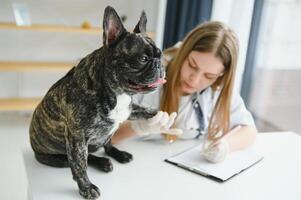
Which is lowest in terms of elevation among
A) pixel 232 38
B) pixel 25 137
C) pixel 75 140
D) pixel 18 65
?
pixel 25 137

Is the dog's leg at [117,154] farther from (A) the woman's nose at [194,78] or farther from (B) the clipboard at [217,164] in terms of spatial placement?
(A) the woman's nose at [194,78]

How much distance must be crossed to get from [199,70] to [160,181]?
0.47m

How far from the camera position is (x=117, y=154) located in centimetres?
125

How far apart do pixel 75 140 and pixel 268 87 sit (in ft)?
5.62

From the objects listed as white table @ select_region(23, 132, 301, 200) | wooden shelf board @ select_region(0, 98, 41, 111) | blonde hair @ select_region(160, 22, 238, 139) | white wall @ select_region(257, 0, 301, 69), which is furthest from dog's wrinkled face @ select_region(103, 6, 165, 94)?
wooden shelf board @ select_region(0, 98, 41, 111)

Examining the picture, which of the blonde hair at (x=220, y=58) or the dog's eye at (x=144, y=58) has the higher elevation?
the dog's eye at (x=144, y=58)

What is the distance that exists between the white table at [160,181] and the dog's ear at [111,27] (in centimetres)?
40

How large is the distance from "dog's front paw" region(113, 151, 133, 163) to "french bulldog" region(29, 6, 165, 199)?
4.9 inches

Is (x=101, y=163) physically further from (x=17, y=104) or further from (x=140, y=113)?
(x=17, y=104)

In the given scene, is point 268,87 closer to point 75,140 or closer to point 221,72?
point 221,72

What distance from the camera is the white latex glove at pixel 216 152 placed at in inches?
50.1

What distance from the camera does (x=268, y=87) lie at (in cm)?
243

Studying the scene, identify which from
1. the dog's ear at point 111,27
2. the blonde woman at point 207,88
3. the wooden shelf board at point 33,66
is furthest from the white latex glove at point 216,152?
the wooden shelf board at point 33,66

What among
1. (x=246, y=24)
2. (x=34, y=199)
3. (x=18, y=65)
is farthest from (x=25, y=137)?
(x=34, y=199)
